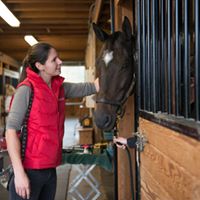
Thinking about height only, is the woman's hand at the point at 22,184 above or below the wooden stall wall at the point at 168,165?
below

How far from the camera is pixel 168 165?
1.25 meters

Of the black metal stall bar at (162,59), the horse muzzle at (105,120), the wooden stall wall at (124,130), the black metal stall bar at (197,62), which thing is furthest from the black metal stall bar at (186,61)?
the wooden stall wall at (124,130)

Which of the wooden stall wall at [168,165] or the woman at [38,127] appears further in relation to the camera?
the woman at [38,127]

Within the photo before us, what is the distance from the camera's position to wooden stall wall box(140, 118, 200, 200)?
3.25 ft

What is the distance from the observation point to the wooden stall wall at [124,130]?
268 centimetres

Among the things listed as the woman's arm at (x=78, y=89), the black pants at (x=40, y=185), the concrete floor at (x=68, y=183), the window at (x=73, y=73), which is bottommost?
the concrete floor at (x=68, y=183)

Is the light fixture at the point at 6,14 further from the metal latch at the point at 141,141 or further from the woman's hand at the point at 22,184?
the metal latch at the point at 141,141

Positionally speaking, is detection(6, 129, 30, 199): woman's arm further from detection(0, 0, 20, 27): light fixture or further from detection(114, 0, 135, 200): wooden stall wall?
detection(0, 0, 20, 27): light fixture

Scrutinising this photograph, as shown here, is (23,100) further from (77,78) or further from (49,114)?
(77,78)

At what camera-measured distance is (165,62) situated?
1.45 m

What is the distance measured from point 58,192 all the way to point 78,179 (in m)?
0.45

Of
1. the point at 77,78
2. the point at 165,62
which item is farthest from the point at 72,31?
the point at 77,78

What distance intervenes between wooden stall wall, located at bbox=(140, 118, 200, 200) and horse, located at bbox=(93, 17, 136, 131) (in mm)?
383

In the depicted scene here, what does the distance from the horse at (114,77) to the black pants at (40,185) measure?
419mm
